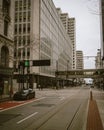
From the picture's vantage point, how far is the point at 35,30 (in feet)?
291

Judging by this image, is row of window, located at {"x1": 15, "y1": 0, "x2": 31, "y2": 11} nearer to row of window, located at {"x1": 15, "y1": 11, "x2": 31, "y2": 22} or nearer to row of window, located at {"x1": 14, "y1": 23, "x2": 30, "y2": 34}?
row of window, located at {"x1": 15, "y1": 11, "x2": 31, "y2": 22}

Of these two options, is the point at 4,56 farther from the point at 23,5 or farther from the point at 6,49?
the point at 23,5

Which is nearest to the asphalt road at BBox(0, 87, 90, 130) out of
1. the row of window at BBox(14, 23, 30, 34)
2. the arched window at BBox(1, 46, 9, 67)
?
the arched window at BBox(1, 46, 9, 67)

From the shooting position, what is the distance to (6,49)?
41.7m

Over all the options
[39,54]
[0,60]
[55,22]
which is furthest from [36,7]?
[0,60]

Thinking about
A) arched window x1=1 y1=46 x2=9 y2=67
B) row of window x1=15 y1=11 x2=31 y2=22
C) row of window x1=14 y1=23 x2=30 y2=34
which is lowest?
arched window x1=1 y1=46 x2=9 y2=67

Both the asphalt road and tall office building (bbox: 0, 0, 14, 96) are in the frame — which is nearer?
the asphalt road

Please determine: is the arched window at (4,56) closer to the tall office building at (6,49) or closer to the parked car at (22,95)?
the tall office building at (6,49)

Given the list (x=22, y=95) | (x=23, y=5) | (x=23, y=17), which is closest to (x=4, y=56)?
(x=22, y=95)

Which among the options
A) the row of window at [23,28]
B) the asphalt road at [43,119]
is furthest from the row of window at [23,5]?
the asphalt road at [43,119]

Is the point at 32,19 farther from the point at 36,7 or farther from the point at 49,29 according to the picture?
the point at 49,29

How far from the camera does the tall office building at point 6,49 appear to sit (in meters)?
39.3

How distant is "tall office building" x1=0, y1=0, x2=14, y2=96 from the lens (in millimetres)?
39344

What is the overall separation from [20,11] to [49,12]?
2024 centimetres
